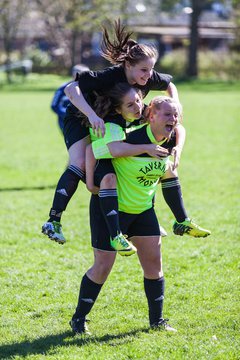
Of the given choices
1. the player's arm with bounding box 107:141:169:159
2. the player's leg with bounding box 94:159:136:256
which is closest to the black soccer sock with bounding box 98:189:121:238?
the player's leg with bounding box 94:159:136:256

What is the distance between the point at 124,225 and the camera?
484 centimetres

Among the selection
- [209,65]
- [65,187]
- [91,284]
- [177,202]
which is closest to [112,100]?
[65,187]

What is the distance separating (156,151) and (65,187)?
2.86ft

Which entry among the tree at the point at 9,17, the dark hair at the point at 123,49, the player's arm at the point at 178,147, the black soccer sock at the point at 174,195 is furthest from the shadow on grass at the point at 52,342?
the tree at the point at 9,17

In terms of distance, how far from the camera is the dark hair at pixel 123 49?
15.8ft

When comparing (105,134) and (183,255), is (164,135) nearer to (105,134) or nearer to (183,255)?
(105,134)

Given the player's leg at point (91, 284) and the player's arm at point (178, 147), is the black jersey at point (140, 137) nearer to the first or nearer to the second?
the player's arm at point (178, 147)

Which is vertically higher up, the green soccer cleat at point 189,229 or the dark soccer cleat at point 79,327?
the green soccer cleat at point 189,229

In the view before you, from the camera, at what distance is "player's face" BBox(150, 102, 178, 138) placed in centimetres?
470

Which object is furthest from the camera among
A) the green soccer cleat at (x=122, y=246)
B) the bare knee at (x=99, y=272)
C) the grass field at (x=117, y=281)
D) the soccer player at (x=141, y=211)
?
the bare knee at (x=99, y=272)

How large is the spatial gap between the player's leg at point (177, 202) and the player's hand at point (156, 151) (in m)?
0.35

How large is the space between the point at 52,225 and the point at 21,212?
4.62 meters

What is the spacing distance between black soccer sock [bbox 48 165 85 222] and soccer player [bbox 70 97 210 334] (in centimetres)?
31

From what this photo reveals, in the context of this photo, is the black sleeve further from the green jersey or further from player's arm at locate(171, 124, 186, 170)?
player's arm at locate(171, 124, 186, 170)
